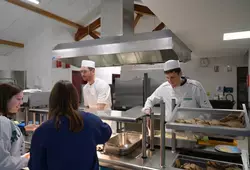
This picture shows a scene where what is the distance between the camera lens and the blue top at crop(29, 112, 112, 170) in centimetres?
108

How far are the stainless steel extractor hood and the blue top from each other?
131 centimetres

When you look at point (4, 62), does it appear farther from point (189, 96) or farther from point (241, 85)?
point (241, 85)

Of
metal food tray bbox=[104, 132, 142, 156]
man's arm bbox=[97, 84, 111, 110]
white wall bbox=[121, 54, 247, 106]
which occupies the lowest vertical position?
metal food tray bbox=[104, 132, 142, 156]

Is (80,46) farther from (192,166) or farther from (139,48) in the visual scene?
(192,166)

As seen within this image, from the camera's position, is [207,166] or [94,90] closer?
[207,166]

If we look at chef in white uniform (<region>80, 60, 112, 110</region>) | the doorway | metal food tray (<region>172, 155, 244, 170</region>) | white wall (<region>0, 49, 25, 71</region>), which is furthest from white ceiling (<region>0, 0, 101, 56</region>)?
metal food tray (<region>172, 155, 244, 170</region>)

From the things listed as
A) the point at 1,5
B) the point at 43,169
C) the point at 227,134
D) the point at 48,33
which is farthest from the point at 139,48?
the point at 48,33

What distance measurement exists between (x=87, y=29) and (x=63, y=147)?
14.8ft

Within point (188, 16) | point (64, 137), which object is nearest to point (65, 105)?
point (64, 137)

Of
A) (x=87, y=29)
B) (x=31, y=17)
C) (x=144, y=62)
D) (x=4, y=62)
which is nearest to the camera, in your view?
(x=144, y=62)

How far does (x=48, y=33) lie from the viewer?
4.71 m

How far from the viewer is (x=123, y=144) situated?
178cm

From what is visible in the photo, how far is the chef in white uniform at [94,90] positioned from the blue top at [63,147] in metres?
1.42

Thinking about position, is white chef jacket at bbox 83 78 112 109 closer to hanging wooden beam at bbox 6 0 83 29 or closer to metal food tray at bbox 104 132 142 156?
metal food tray at bbox 104 132 142 156
